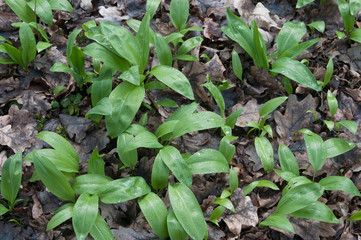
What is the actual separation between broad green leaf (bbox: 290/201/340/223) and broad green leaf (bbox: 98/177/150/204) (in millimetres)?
881

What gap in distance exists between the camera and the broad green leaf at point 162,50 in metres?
2.23

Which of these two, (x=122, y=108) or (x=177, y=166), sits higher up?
(x=122, y=108)

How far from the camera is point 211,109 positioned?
2.35 meters

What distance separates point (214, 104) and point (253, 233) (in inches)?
37.2

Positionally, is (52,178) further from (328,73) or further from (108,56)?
(328,73)

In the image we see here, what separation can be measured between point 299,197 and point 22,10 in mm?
2353

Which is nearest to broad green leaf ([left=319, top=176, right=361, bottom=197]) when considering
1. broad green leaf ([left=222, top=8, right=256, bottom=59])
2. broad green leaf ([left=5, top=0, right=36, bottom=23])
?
broad green leaf ([left=222, top=8, right=256, bottom=59])

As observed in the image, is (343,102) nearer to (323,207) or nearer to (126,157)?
(323,207)

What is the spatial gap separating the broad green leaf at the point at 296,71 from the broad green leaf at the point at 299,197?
71 centimetres

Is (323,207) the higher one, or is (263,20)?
(263,20)

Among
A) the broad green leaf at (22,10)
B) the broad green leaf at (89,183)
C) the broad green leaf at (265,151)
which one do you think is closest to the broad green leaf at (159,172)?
the broad green leaf at (89,183)

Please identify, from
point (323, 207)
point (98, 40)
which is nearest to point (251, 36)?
point (98, 40)

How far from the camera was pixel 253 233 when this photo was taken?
6.01 feet

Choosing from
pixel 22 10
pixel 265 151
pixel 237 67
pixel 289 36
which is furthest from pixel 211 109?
pixel 22 10
